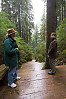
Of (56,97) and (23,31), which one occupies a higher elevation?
(23,31)

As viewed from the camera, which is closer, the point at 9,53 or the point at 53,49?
the point at 9,53

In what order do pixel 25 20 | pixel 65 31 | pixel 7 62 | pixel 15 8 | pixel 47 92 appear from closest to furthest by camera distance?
pixel 47 92
pixel 7 62
pixel 65 31
pixel 15 8
pixel 25 20

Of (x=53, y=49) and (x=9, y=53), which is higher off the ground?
(x=9, y=53)

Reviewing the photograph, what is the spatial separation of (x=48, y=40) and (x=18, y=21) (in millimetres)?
10386

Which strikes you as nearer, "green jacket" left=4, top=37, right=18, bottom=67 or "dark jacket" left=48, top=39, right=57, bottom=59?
"green jacket" left=4, top=37, right=18, bottom=67

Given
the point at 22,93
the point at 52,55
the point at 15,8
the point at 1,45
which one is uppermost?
the point at 15,8

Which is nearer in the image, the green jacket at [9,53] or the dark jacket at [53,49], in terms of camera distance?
the green jacket at [9,53]

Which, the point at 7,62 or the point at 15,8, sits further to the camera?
the point at 15,8

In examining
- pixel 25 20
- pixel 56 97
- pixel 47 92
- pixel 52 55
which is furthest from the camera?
pixel 25 20

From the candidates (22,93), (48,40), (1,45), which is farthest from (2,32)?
(22,93)

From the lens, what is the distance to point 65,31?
6.32 metres

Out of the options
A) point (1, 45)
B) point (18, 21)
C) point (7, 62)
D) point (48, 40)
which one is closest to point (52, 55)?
point (48, 40)

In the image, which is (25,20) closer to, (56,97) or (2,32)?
(2,32)

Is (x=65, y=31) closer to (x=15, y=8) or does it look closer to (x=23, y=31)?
(x=15, y=8)
